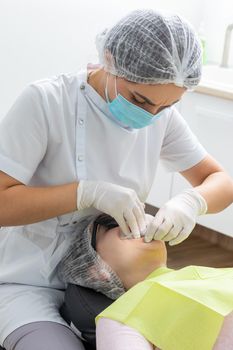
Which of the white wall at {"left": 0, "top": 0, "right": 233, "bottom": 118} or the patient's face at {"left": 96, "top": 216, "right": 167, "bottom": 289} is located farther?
the white wall at {"left": 0, "top": 0, "right": 233, "bottom": 118}

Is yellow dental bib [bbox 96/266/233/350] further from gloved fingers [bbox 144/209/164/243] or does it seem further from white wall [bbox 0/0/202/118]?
white wall [bbox 0/0/202/118]

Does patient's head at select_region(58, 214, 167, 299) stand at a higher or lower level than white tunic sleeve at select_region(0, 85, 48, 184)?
lower

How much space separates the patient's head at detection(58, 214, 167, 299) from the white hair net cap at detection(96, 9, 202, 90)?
1.36ft

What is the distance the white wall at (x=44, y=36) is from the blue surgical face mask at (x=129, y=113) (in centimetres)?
109

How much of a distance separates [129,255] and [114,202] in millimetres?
141

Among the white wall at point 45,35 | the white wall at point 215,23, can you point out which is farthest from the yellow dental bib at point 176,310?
the white wall at point 215,23

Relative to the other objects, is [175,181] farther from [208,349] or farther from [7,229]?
[208,349]

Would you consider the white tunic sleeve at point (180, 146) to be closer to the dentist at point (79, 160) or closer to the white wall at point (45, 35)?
the dentist at point (79, 160)

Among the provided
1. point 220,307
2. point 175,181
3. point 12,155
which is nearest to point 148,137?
point 12,155

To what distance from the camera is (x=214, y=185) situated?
64.4 inches

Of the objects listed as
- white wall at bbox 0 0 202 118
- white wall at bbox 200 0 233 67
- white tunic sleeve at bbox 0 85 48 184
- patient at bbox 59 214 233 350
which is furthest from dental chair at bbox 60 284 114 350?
white wall at bbox 200 0 233 67

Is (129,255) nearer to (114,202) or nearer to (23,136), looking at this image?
(114,202)

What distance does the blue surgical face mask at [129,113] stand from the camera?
1395 millimetres

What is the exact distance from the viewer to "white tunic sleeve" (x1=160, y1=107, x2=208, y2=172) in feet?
A: 5.47
